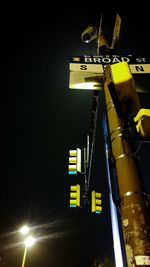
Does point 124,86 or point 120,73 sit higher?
point 120,73

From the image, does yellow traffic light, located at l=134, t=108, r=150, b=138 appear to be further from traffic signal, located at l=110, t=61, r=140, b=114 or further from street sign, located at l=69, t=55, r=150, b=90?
street sign, located at l=69, t=55, r=150, b=90

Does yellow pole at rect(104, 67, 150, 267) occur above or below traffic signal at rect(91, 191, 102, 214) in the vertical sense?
below

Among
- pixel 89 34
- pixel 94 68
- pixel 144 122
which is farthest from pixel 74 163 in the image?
pixel 144 122

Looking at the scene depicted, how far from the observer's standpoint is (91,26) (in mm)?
6867

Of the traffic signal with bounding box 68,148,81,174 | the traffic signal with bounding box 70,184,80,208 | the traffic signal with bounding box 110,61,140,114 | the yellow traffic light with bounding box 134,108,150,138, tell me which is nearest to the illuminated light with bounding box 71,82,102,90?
the traffic signal with bounding box 110,61,140,114

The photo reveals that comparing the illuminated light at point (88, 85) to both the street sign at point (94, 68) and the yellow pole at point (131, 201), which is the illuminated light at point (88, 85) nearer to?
the street sign at point (94, 68)

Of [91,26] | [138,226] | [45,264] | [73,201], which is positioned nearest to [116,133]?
[138,226]

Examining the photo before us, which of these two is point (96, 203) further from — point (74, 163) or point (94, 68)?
point (94, 68)

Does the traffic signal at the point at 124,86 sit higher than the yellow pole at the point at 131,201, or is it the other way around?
the traffic signal at the point at 124,86

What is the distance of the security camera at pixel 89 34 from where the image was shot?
270 inches

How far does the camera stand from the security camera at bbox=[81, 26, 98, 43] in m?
6.85

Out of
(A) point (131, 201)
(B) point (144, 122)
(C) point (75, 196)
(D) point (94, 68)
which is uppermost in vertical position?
(C) point (75, 196)

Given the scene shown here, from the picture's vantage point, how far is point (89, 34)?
6926 mm

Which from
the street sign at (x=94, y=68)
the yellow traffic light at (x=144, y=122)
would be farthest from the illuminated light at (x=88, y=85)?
the yellow traffic light at (x=144, y=122)
